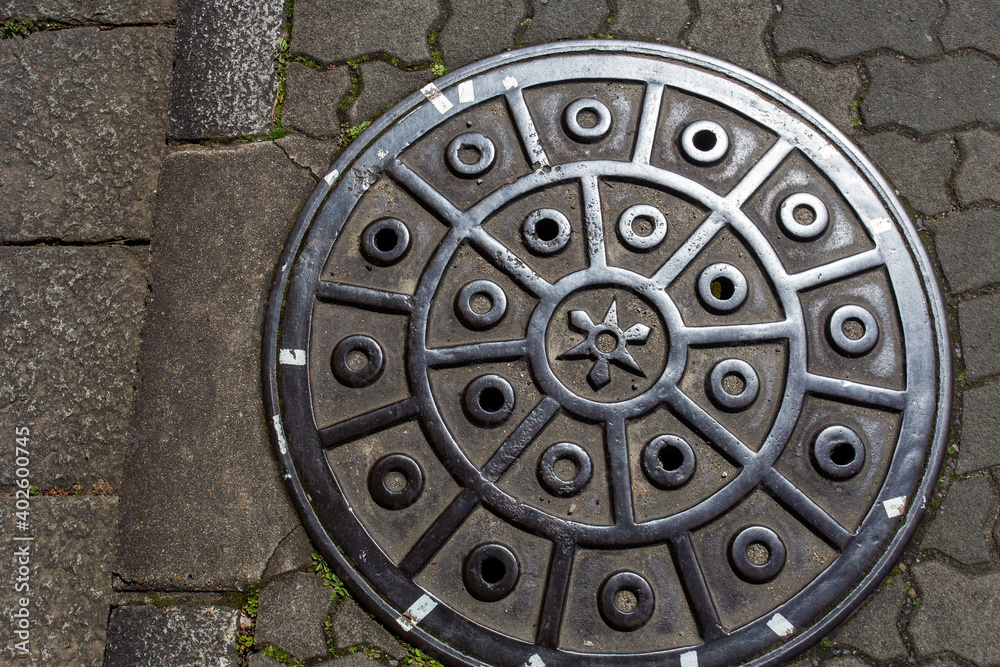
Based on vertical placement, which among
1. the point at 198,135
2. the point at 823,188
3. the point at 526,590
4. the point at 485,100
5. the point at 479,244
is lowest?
the point at 526,590

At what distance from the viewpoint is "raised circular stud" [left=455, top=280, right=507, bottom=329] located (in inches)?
72.6

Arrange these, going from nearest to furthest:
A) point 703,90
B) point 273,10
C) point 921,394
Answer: point 921,394
point 703,90
point 273,10

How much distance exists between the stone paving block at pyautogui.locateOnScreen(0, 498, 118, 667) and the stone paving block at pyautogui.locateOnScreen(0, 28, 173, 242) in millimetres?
854

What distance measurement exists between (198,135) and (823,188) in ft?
6.29

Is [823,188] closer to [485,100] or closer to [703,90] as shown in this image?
[703,90]

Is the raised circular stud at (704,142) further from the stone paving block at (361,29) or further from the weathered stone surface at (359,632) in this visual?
the weathered stone surface at (359,632)

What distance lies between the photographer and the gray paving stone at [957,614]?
5.96 ft

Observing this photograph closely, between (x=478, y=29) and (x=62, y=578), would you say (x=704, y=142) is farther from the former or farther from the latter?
(x=62, y=578)

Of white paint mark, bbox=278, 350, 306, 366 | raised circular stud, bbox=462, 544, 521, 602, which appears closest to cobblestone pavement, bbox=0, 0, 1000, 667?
white paint mark, bbox=278, 350, 306, 366

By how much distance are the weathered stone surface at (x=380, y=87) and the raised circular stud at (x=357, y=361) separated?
0.71 meters

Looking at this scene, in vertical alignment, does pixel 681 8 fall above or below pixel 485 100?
above

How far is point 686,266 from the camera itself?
1.87m

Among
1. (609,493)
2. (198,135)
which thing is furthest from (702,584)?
(198,135)

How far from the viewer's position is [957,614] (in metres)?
1.83
